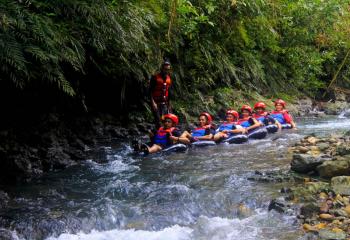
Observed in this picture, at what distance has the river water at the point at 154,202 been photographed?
14.2 feet

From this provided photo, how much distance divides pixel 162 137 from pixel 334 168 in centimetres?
402

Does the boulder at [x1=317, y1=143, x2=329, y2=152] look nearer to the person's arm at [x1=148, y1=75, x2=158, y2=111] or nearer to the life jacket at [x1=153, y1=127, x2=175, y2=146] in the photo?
the life jacket at [x1=153, y1=127, x2=175, y2=146]

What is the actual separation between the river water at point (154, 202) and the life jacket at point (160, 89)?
7.10 ft

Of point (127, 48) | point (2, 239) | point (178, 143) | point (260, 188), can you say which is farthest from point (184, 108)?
point (2, 239)

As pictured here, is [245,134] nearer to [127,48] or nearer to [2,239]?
[127,48]

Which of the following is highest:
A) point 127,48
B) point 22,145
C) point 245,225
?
point 127,48

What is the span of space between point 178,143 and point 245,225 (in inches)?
170

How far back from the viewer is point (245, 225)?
4363mm

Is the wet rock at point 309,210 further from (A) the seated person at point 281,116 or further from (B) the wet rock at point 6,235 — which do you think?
(A) the seated person at point 281,116

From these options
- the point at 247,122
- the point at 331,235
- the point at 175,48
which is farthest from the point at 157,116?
the point at 331,235

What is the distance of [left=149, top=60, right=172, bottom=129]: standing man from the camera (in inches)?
359

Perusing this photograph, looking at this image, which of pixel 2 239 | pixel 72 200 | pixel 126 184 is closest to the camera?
pixel 2 239

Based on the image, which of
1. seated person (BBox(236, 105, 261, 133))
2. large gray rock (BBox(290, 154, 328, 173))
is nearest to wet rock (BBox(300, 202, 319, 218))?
large gray rock (BBox(290, 154, 328, 173))

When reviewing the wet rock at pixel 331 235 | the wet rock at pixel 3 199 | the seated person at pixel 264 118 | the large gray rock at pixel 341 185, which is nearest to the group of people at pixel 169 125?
the seated person at pixel 264 118
